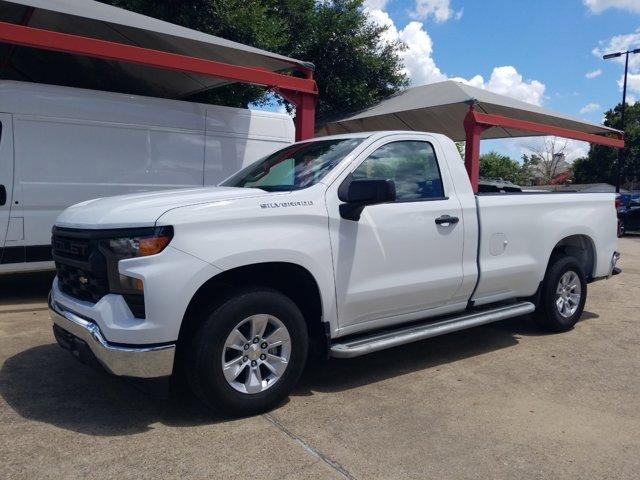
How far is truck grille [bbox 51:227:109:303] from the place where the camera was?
346 centimetres

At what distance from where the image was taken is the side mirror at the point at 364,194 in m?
3.86

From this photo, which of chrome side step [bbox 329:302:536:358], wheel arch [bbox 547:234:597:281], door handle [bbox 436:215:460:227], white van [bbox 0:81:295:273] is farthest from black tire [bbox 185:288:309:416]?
white van [bbox 0:81:295:273]

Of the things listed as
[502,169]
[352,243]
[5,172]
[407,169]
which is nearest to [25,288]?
Answer: [5,172]

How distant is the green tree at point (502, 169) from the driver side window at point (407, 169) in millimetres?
60057

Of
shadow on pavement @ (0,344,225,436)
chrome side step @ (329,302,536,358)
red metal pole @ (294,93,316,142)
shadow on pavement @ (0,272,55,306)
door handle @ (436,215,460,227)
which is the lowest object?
shadow on pavement @ (0,344,225,436)

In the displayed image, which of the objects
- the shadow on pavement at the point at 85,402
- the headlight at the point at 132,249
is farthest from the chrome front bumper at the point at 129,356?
the shadow on pavement at the point at 85,402

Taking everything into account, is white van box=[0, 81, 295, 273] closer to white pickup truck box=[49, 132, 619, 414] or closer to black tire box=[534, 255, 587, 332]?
white pickup truck box=[49, 132, 619, 414]

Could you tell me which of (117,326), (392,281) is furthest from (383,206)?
(117,326)

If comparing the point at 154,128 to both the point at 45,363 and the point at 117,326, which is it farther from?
the point at 117,326

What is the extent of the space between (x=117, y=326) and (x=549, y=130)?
12.5m

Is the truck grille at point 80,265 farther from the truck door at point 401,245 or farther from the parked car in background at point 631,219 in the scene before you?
the parked car in background at point 631,219

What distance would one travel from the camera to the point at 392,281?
170 inches

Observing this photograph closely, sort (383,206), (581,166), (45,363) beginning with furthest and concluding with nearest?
→ (581,166)
(45,363)
(383,206)

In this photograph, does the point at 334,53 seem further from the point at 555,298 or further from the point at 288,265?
the point at 288,265
